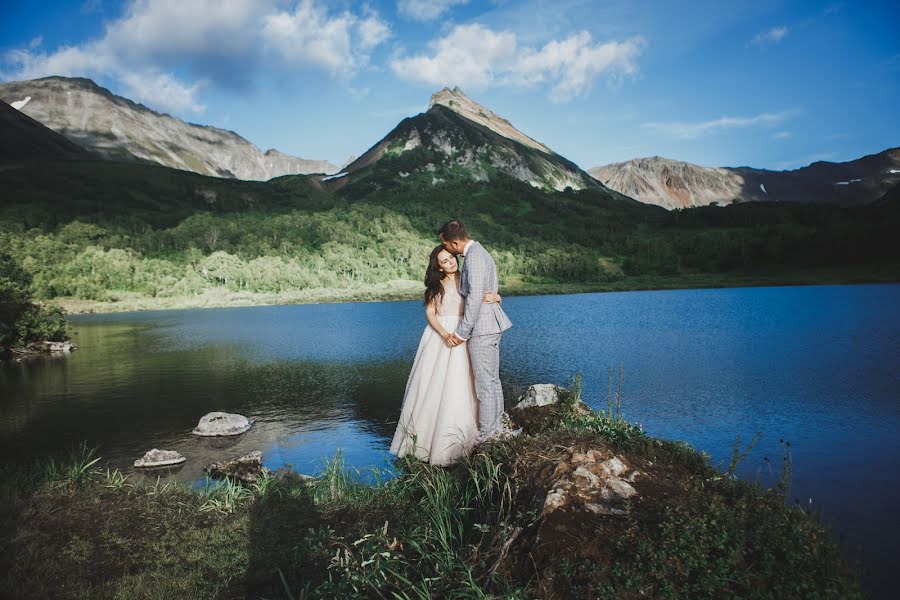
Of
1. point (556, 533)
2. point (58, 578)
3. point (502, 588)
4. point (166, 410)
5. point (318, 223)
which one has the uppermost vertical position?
point (318, 223)

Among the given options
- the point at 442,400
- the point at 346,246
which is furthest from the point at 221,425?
the point at 346,246

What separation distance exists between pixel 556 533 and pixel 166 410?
1943 centimetres

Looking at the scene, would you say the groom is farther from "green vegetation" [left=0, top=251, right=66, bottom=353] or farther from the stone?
"green vegetation" [left=0, top=251, right=66, bottom=353]

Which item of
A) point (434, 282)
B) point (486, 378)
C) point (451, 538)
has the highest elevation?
point (434, 282)

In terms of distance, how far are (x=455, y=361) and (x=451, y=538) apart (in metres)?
2.89

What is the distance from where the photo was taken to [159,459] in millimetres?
13656

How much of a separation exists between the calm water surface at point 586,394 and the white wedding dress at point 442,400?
18.0 feet

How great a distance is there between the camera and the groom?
279 inches

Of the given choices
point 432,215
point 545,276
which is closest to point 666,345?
point 545,276

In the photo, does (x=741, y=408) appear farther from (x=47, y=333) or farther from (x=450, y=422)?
(x=47, y=333)

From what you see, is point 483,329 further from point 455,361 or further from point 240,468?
point 240,468

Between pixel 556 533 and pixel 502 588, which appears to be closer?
pixel 502 588

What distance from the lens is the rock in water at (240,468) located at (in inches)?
482

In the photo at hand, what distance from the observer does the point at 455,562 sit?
15.7ft
